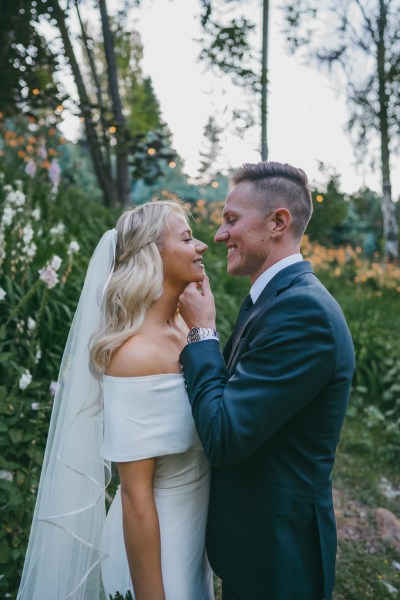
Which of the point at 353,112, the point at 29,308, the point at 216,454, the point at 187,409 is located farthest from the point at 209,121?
the point at 353,112

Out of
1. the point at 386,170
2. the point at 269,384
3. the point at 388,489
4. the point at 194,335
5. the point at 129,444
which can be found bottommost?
the point at 388,489

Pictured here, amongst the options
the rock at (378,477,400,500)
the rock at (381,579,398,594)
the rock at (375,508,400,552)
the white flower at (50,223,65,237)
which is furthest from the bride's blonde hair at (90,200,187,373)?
the rock at (378,477,400,500)

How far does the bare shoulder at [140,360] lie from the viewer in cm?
205

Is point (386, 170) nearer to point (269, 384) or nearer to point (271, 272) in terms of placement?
point (271, 272)

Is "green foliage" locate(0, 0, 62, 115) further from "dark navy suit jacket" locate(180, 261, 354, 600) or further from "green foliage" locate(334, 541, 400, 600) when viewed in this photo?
"green foliage" locate(334, 541, 400, 600)

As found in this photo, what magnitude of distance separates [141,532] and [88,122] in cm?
480

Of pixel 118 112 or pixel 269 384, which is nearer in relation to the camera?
pixel 269 384

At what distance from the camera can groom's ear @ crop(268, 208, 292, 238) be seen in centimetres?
213

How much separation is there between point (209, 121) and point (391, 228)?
9.41 meters

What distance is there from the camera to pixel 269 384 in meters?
1.69

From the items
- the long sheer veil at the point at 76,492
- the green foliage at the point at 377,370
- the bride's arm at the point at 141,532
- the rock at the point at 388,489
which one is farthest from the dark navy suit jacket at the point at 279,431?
the green foliage at the point at 377,370

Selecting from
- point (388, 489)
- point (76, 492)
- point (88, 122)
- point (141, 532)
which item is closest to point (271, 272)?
point (141, 532)

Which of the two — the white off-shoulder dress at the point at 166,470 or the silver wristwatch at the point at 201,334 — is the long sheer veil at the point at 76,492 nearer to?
the white off-shoulder dress at the point at 166,470

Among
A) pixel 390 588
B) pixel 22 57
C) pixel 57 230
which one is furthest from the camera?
pixel 22 57
